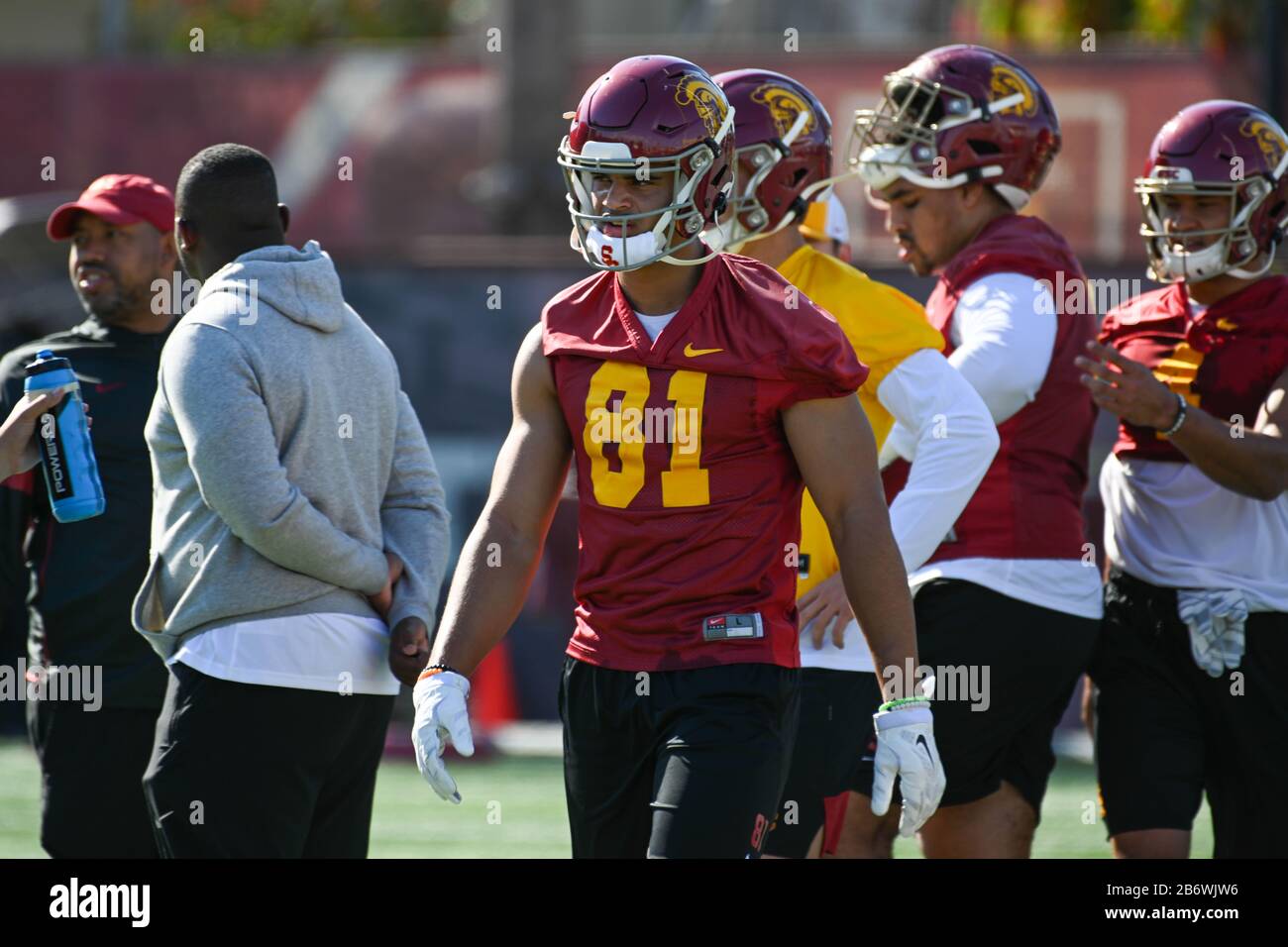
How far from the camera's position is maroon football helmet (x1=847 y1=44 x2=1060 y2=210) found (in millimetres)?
5176

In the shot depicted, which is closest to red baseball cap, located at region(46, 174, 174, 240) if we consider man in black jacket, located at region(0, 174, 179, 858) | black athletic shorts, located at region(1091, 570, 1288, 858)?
man in black jacket, located at region(0, 174, 179, 858)

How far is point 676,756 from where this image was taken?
3.66 m

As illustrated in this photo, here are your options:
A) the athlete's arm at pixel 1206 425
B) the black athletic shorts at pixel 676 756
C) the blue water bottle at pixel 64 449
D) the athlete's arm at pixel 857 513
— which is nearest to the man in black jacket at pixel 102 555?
the blue water bottle at pixel 64 449

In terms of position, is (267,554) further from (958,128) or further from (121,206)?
(958,128)

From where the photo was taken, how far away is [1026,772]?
16.9 feet

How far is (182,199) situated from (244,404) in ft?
2.09

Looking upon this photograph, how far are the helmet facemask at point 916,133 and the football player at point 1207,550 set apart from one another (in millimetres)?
455

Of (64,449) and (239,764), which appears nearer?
(239,764)

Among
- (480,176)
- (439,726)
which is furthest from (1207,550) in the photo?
(480,176)

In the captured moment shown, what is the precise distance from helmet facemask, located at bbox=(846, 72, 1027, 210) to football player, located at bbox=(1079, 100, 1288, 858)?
455 millimetres

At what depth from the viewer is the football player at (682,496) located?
3.74 metres

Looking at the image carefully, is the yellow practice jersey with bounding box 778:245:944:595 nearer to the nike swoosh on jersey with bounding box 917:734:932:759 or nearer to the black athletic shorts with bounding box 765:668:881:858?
the black athletic shorts with bounding box 765:668:881:858

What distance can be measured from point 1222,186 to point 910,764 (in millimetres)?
2151
